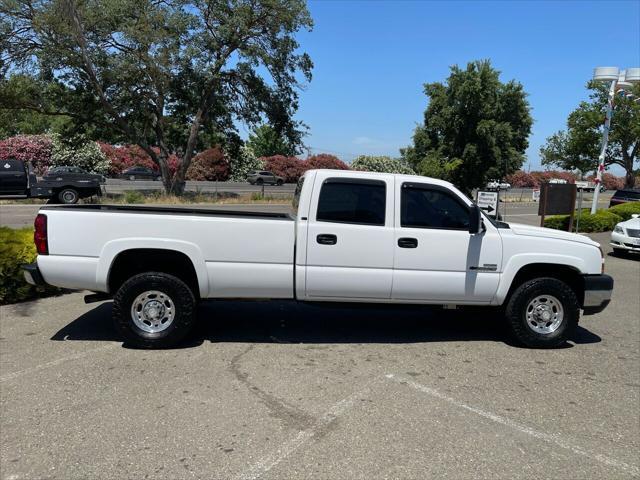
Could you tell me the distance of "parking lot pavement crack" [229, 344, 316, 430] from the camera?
3867 mm

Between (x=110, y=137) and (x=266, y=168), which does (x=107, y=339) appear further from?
(x=266, y=168)

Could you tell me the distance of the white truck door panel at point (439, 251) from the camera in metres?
5.38

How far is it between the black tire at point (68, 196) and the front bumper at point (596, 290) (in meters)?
21.9

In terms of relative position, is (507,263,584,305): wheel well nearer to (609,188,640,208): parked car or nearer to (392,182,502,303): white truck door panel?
(392,182,502,303): white truck door panel

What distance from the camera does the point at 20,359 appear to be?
4.98 m

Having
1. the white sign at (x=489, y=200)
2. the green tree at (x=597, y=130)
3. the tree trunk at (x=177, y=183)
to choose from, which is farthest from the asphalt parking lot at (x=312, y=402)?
the green tree at (x=597, y=130)

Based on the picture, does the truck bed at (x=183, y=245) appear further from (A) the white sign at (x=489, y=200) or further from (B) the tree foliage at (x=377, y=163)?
(B) the tree foliage at (x=377, y=163)

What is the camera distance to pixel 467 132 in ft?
112

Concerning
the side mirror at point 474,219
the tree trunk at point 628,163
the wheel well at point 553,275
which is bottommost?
the wheel well at point 553,275

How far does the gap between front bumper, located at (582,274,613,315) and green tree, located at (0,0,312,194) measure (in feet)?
83.6

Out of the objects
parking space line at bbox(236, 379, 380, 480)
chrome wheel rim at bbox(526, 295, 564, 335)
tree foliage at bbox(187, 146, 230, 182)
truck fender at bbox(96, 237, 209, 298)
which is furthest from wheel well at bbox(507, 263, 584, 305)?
tree foliage at bbox(187, 146, 230, 182)

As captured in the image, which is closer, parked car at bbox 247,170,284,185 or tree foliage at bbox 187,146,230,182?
parked car at bbox 247,170,284,185

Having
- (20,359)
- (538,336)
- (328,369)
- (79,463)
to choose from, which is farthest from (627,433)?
(20,359)

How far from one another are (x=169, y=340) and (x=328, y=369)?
1638 millimetres
